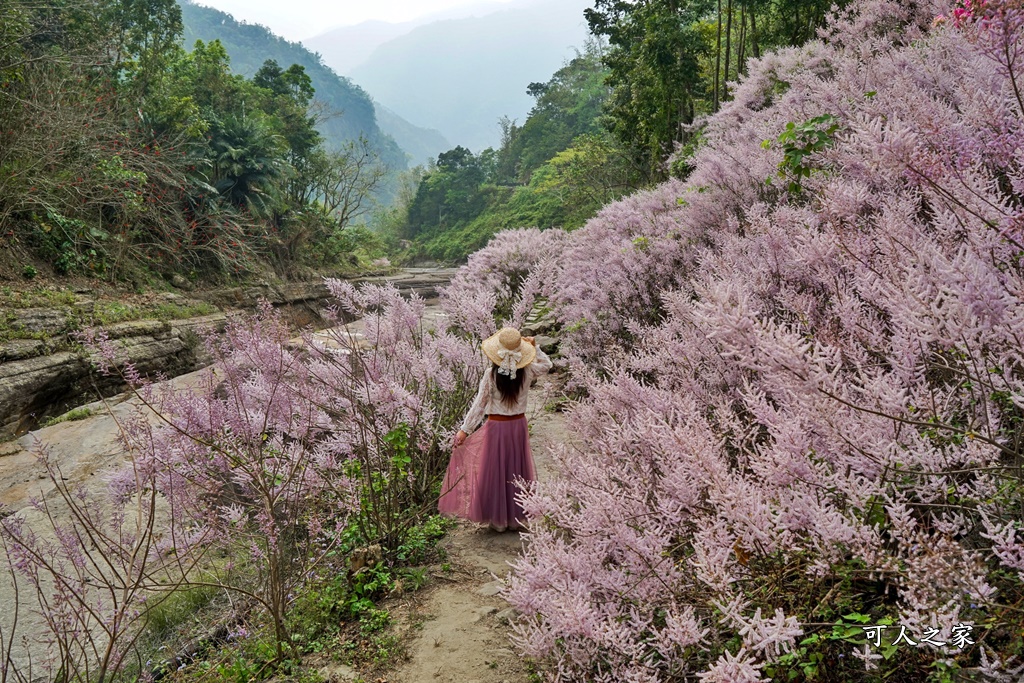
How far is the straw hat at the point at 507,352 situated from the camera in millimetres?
3924

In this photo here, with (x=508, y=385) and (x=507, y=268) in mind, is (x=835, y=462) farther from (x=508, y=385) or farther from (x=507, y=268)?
(x=507, y=268)

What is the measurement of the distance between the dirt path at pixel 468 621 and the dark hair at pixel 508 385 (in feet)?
2.66

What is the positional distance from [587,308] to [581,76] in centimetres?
4758

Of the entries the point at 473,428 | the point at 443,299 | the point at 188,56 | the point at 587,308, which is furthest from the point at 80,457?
the point at 188,56

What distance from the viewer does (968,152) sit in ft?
8.46

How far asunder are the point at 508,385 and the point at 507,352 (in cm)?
28

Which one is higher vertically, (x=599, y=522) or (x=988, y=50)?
(x=988, y=50)

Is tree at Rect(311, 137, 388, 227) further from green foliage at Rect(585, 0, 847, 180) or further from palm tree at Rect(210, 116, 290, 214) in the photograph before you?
green foliage at Rect(585, 0, 847, 180)

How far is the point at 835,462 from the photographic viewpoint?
1.67 m

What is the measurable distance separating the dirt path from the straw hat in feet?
2.68

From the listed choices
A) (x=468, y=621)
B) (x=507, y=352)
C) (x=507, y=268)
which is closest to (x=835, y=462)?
(x=468, y=621)

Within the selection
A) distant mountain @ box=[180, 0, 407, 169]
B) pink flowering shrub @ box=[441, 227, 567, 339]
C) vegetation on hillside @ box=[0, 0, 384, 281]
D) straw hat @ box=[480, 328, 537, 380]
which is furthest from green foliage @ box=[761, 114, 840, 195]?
distant mountain @ box=[180, 0, 407, 169]

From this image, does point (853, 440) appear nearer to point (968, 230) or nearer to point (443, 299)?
point (968, 230)

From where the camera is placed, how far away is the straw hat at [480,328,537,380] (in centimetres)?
392
